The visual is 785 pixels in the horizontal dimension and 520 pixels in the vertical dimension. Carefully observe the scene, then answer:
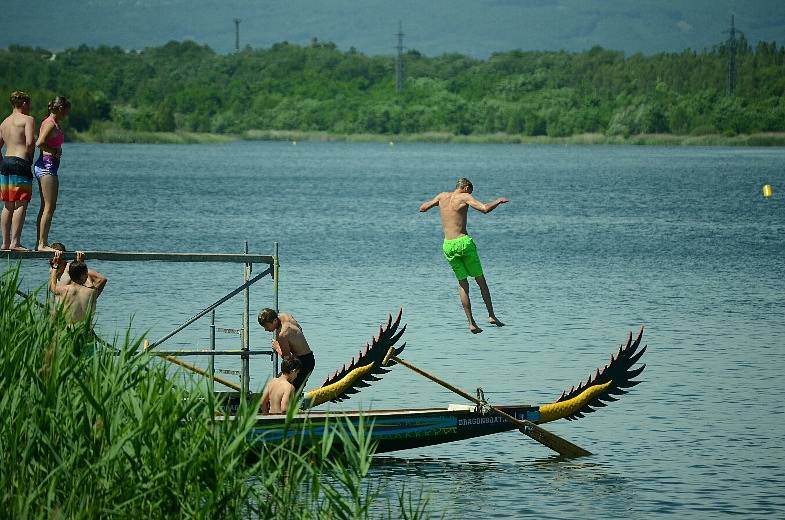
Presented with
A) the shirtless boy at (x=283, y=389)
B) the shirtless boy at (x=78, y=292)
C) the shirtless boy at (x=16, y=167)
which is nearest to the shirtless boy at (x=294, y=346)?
the shirtless boy at (x=283, y=389)

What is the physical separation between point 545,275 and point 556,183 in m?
62.3

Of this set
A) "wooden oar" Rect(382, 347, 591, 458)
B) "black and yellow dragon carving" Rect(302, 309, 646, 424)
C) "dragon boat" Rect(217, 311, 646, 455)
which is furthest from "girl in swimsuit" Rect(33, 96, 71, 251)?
"wooden oar" Rect(382, 347, 591, 458)

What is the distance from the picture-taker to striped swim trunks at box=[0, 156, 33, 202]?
65.5ft

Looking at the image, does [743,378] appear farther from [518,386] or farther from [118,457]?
[118,457]

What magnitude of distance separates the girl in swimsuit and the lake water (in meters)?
4.65

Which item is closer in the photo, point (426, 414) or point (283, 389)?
point (283, 389)

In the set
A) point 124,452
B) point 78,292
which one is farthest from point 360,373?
point 124,452

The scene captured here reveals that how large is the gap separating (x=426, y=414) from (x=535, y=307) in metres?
18.6

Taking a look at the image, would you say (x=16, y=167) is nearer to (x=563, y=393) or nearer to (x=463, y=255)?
(x=463, y=255)

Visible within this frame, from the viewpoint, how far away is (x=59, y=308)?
1622 cm

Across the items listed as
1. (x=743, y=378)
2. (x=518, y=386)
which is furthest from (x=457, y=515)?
(x=743, y=378)

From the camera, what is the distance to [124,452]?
Answer: 13.0 m

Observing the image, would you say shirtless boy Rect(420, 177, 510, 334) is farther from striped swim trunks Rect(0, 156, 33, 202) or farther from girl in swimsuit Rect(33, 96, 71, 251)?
striped swim trunks Rect(0, 156, 33, 202)

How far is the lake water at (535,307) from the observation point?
20.1 meters
